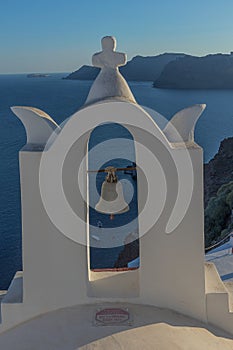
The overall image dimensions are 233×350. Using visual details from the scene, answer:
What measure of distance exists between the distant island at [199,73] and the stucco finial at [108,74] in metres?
104

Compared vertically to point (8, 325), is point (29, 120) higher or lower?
higher

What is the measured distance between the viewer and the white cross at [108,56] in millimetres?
3748

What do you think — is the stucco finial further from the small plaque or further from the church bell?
the small plaque

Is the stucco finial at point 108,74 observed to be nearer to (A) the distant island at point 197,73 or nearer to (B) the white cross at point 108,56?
(B) the white cross at point 108,56

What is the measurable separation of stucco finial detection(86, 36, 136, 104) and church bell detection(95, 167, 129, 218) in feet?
2.61

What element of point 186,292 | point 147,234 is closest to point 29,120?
point 147,234

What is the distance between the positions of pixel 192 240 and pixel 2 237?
2198 cm

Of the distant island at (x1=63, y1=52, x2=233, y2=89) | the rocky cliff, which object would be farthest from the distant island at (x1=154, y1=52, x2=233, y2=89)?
the rocky cliff

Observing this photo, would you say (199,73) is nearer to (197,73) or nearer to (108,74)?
(197,73)

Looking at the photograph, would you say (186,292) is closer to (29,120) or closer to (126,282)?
(126,282)

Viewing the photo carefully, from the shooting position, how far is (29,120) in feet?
12.2

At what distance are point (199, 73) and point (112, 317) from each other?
110 m

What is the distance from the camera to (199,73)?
108812 millimetres

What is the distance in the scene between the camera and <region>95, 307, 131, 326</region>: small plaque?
3.62 meters
